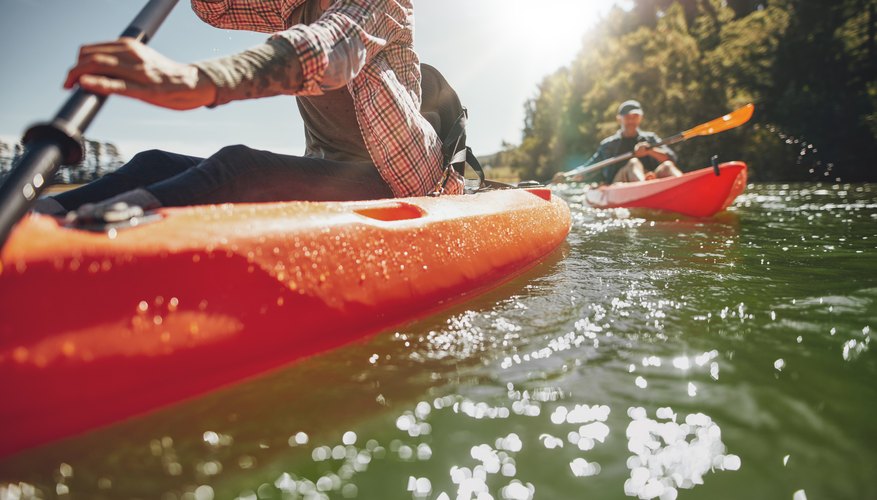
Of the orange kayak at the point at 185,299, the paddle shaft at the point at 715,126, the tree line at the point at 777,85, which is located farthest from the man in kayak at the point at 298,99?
the tree line at the point at 777,85

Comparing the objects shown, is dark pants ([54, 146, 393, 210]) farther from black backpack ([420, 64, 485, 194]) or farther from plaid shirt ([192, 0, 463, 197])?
black backpack ([420, 64, 485, 194])

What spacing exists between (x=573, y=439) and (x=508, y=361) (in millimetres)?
408

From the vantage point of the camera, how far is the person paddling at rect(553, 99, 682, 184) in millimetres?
7109

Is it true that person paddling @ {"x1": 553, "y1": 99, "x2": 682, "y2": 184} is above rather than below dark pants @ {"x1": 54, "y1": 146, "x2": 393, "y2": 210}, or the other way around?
below

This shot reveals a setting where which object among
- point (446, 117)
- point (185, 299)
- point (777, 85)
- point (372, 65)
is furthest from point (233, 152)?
point (777, 85)

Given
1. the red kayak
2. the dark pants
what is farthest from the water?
the red kayak

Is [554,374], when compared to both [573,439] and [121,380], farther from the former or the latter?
[121,380]

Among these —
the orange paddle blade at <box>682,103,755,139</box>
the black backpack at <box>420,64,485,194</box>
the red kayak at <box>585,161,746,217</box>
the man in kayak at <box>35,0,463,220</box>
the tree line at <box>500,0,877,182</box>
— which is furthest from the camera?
the tree line at <box>500,0,877,182</box>

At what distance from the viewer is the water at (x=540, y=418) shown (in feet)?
3.08

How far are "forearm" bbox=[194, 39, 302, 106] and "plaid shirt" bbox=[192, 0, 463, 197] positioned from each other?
0.08ft

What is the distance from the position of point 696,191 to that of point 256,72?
4.82 meters

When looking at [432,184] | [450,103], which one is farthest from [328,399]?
[450,103]

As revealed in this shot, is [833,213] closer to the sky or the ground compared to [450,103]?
closer to the ground

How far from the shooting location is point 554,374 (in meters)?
1.37
